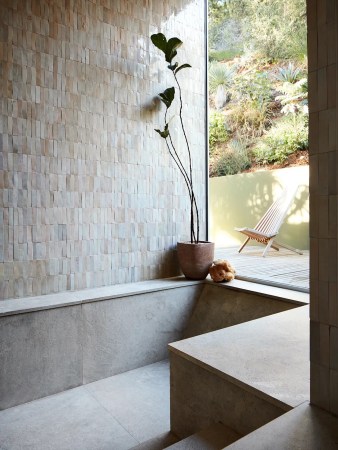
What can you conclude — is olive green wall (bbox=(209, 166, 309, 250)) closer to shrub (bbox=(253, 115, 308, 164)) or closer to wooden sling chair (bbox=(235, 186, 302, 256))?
wooden sling chair (bbox=(235, 186, 302, 256))

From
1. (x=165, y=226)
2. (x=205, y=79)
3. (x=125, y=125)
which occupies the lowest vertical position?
(x=165, y=226)

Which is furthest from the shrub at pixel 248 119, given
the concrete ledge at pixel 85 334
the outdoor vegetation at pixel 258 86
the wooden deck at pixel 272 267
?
the concrete ledge at pixel 85 334

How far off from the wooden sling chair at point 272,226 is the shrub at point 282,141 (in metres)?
1.38

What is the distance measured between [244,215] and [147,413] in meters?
4.45

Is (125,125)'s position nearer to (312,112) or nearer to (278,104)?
(312,112)

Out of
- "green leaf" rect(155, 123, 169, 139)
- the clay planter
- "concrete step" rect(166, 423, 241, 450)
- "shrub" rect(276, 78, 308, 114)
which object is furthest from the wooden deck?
"shrub" rect(276, 78, 308, 114)

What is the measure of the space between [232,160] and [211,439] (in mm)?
6319

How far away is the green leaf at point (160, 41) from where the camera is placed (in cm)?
252

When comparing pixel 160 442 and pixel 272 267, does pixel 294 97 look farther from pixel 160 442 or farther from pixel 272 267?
pixel 160 442

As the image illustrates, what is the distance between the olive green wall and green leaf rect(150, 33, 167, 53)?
3221 millimetres

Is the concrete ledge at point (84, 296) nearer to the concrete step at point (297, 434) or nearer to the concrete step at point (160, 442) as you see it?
the concrete step at point (160, 442)

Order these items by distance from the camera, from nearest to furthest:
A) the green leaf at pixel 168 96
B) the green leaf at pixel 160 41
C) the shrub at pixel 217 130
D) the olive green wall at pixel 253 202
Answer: the green leaf at pixel 160 41
the green leaf at pixel 168 96
the olive green wall at pixel 253 202
the shrub at pixel 217 130

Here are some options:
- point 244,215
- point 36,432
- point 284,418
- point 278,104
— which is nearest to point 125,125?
point 36,432

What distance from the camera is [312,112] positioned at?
2.91 ft
